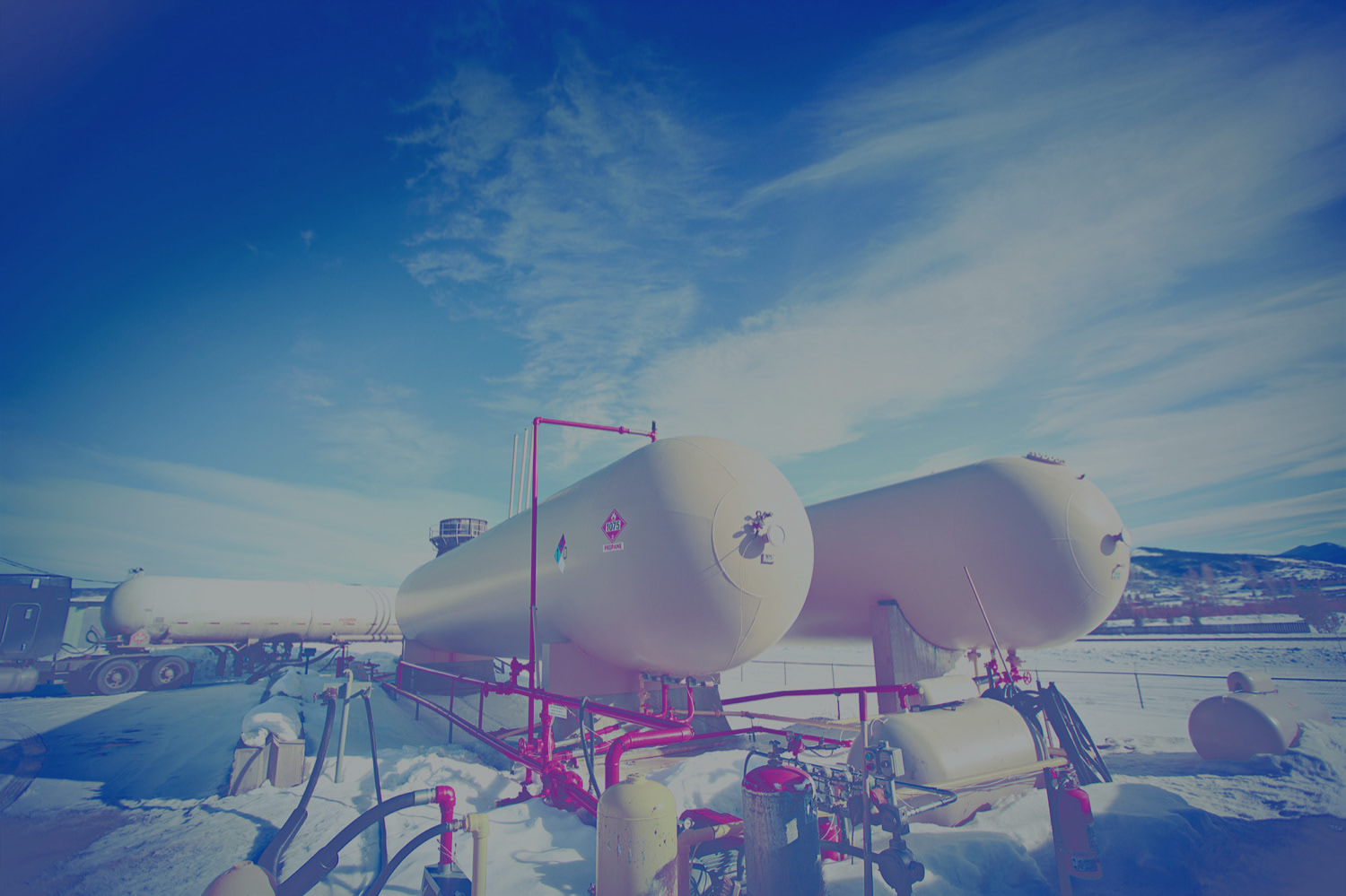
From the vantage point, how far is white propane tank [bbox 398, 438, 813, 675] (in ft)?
16.3

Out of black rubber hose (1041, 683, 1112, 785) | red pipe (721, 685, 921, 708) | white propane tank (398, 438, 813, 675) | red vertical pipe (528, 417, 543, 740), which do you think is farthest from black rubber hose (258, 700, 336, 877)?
black rubber hose (1041, 683, 1112, 785)

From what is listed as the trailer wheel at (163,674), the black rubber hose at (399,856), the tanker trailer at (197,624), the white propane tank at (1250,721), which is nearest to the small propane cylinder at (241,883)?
the black rubber hose at (399,856)

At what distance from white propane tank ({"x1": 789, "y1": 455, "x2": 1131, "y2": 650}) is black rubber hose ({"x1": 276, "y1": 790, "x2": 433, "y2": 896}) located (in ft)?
22.1

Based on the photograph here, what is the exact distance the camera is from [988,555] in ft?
26.7

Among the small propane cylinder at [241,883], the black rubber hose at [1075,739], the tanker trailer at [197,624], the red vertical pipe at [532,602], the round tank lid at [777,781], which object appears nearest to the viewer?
the small propane cylinder at [241,883]

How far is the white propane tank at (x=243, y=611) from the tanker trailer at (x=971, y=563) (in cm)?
1721

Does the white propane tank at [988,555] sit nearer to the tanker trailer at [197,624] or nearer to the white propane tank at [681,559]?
the white propane tank at [681,559]

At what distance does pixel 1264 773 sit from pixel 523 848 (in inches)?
334

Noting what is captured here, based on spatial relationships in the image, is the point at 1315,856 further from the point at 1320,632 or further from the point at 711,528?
the point at 1320,632

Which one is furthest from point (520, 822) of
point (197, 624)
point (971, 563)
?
point (197, 624)

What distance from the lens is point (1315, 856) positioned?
5117 millimetres

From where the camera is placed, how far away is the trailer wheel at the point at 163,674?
700 inches

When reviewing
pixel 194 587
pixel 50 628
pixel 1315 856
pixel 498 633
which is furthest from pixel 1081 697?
pixel 50 628

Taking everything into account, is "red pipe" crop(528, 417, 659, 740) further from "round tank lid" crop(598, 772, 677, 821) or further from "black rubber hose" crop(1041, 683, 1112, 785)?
"black rubber hose" crop(1041, 683, 1112, 785)
